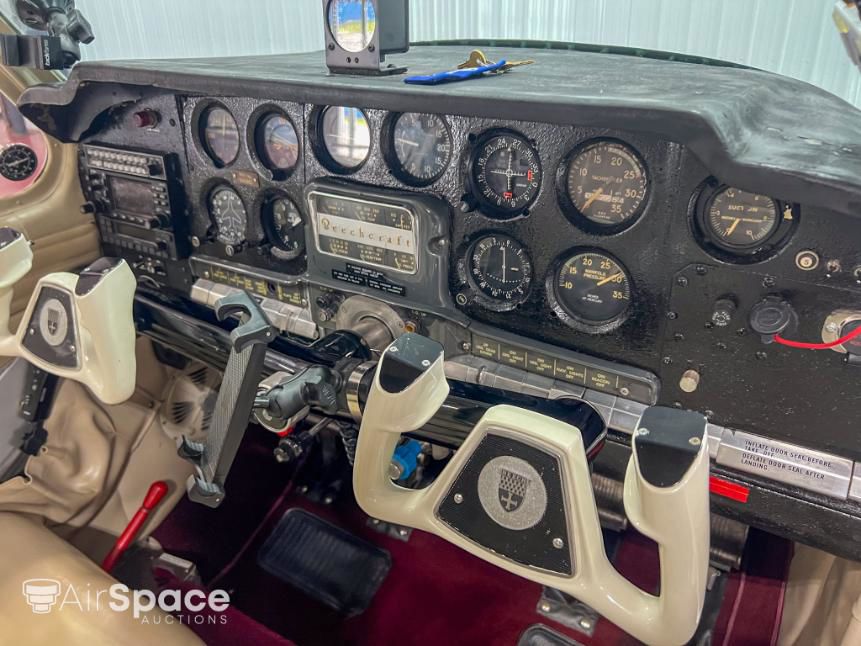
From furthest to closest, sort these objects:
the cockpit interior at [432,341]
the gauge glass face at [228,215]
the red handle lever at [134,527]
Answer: the red handle lever at [134,527], the gauge glass face at [228,215], the cockpit interior at [432,341]

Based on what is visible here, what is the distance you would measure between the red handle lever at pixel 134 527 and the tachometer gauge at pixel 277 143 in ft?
3.99

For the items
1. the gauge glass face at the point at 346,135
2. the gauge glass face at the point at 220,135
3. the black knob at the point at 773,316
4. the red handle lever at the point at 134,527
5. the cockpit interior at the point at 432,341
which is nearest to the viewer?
the cockpit interior at the point at 432,341

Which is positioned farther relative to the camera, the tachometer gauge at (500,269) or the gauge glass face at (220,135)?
the gauge glass face at (220,135)

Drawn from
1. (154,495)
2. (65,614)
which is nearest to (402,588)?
(154,495)

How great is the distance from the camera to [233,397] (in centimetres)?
137

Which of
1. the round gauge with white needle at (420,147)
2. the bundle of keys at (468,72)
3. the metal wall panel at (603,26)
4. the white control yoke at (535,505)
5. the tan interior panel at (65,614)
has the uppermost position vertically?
the metal wall panel at (603,26)

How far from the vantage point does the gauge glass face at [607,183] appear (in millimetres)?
1410

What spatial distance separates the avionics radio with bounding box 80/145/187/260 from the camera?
2180 millimetres

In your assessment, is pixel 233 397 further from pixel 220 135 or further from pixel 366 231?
pixel 220 135

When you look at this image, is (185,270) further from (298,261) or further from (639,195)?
(639,195)

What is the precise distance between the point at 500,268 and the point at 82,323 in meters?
1.02

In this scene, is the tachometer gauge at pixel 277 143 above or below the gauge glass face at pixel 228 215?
above

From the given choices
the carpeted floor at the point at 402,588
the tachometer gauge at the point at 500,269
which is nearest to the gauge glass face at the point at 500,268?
the tachometer gauge at the point at 500,269

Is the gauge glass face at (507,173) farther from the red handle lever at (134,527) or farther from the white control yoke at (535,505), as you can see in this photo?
the red handle lever at (134,527)
